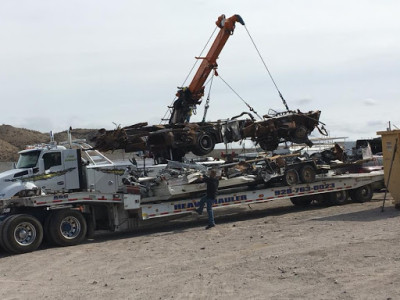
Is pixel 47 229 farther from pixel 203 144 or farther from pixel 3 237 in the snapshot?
pixel 203 144

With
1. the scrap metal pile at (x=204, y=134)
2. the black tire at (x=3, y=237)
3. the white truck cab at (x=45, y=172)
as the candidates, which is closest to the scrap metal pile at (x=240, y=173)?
the scrap metal pile at (x=204, y=134)

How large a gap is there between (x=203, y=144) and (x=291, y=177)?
3.33m

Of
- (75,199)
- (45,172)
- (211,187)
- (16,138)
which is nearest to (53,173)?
(45,172)

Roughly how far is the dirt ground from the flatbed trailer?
1.29 feet

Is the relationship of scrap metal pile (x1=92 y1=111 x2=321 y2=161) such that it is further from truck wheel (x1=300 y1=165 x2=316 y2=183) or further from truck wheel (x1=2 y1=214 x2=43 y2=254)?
truck wheel (x1=2 y1=214 x2=43 y2=254)

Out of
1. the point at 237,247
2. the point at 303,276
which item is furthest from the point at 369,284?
the point at 237,247

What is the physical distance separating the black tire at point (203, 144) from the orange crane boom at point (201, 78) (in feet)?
7.41

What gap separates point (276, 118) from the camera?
17688 millimetres

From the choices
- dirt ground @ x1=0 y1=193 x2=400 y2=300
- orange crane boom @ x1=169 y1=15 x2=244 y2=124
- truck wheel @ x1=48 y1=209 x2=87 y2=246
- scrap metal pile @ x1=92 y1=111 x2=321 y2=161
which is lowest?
dirt ground @ x1=0 y1=193 x2=400 y2=300

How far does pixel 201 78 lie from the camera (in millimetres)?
19078

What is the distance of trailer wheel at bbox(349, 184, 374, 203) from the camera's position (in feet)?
63.2

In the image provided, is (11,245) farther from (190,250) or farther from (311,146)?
(311,146)

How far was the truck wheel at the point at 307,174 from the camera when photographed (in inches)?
698

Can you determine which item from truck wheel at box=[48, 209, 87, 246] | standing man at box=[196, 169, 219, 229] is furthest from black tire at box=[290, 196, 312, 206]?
truck wheel at box=[48, 209, 87, 246]
